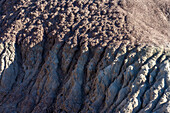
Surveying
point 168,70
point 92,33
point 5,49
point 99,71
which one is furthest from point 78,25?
point 168,70

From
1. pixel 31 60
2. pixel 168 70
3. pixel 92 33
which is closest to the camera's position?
pixel 168 70

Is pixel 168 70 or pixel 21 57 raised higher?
pixel 168 70

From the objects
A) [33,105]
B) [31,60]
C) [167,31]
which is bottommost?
[33,105]

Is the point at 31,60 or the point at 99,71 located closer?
the point at 99,71

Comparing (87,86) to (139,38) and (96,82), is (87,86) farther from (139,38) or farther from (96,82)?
(139,38)

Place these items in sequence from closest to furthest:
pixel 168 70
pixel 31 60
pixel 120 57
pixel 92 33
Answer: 1. pixel 168 70
2. pixel 120 57
3. pixel 92 33
4. pixel 31 60

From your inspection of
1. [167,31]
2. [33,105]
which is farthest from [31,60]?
[167,31]
